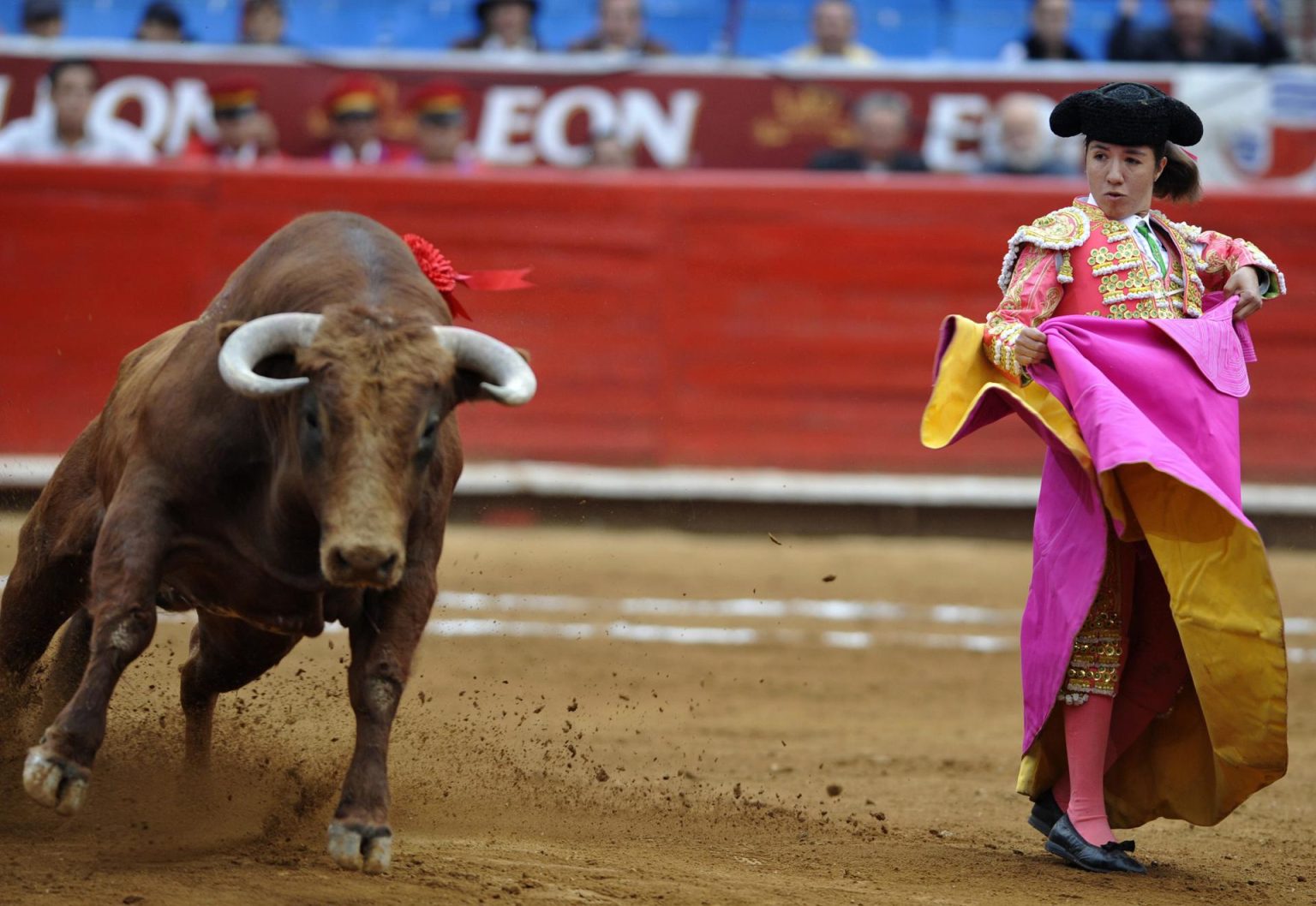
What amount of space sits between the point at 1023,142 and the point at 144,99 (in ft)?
15.5

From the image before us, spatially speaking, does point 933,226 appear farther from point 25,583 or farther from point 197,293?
point 25,583

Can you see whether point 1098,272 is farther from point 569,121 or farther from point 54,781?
point 569,121

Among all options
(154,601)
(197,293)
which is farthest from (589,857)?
(197,293)

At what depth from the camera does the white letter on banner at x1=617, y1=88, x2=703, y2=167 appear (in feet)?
32.3

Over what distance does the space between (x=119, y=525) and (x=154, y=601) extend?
16 centimetres

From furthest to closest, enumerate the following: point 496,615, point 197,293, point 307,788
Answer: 1. point 197,293
2. point 496,615
3. point 307,788

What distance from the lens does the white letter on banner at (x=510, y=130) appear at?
389 inches

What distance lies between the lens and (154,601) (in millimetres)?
3490

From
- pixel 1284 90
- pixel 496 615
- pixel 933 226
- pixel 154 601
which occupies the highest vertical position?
pixel 1284 90

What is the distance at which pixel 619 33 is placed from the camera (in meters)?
10.2

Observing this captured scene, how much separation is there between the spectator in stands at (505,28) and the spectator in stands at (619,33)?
0.97 feet

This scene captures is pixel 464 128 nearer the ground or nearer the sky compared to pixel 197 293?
nearer the sky

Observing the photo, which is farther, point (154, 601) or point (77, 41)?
point (77, 41)

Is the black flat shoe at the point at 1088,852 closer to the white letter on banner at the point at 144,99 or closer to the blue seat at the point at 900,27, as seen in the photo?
the white letter on banner at the point at 144,99
